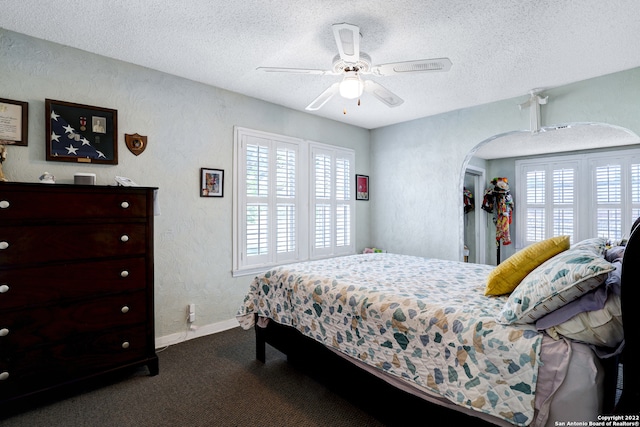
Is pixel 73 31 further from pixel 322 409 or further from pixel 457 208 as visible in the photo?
pixel 457 208

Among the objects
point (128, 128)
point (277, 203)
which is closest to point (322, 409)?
point (277, 203)

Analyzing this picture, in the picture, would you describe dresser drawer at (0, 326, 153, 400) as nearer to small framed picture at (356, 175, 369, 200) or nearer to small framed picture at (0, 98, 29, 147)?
small framed picture at (0, 98, 29, 147)

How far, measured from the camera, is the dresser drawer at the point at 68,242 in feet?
6.14

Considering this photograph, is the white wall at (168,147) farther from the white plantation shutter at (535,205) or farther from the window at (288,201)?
the white plantation shutter at (535,205)

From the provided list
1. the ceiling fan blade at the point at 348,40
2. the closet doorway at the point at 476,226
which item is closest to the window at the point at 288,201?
the ceiling fan blade at the point at 348,40

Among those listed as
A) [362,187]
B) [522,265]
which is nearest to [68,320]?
[522,265]

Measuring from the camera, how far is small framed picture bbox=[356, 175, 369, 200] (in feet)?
15.9

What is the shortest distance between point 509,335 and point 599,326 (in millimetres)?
323

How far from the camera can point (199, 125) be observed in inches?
124

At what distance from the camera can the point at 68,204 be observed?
6.69ft

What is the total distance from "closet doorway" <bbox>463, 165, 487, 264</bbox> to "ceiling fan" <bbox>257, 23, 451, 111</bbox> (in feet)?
15.4

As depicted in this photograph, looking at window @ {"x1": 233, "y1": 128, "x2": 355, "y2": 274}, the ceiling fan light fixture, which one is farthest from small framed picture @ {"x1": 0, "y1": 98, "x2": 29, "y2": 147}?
the ceiling fan light fixture

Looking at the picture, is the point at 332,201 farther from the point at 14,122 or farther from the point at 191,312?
the point at 14,122

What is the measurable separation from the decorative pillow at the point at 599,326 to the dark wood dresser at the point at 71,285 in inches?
102
